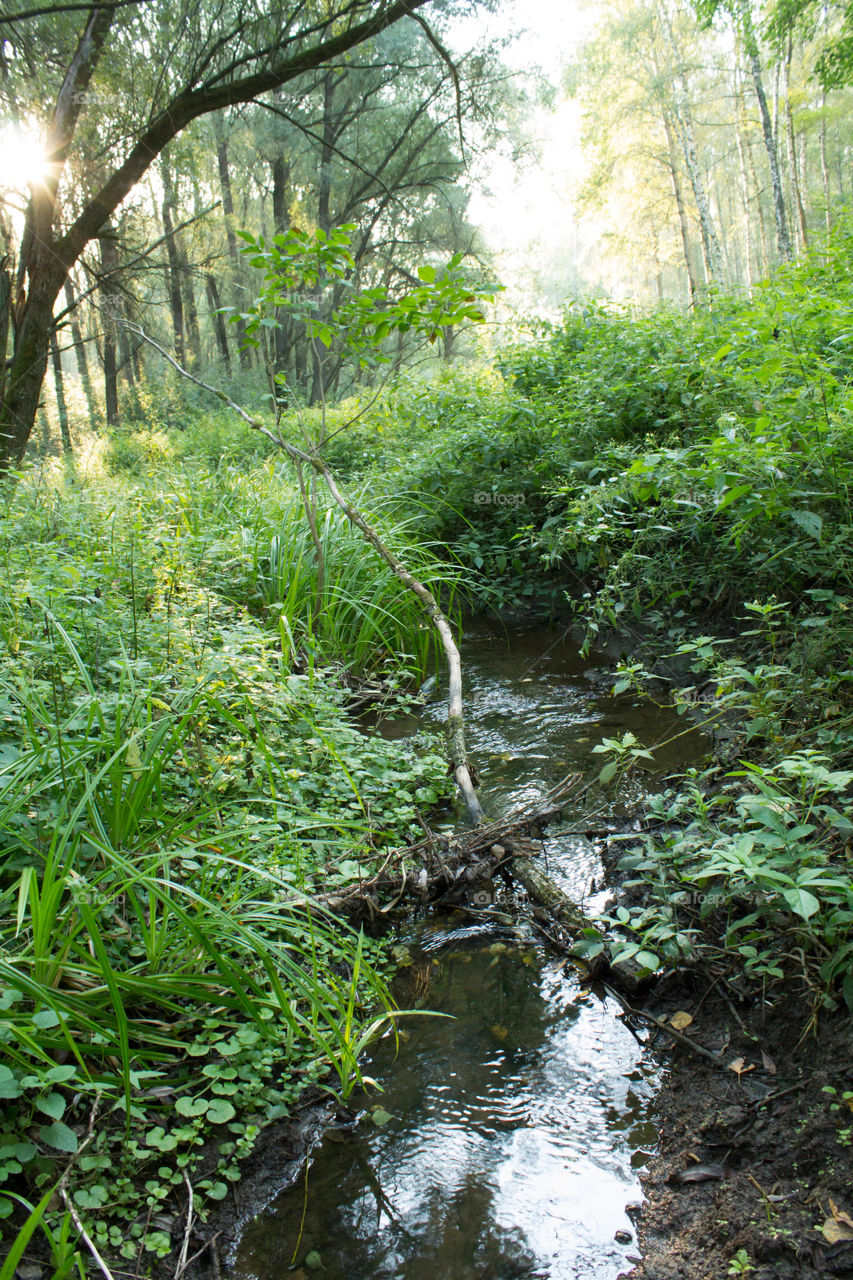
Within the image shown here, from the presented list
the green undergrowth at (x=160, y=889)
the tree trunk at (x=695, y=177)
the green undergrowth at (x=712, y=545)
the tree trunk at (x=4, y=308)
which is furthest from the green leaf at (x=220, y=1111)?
the tree trunk at (x=695, y=177)

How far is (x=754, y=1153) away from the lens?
150 cm

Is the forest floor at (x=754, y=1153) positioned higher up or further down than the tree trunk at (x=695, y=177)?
further down

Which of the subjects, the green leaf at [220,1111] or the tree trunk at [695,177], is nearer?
the green leaf at [220,1111]

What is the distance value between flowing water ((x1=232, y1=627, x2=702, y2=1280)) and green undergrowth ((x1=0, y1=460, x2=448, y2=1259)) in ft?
0.50

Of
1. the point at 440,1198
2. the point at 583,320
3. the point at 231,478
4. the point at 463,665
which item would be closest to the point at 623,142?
the point at 583,320

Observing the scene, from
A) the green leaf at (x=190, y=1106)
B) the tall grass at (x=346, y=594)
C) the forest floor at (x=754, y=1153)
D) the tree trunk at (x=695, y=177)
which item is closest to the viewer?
the forest floor at (x=754, y=1153)

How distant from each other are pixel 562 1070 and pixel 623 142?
2808 cm

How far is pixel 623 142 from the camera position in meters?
23.2

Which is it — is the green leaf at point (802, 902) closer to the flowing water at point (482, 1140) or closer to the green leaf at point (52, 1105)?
the flowing water at point (482, 1140)

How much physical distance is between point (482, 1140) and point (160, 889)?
99 cm

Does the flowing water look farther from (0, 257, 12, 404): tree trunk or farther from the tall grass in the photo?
(0, 257, 12, 404): tree trunk

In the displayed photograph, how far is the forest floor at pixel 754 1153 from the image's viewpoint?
1298mm

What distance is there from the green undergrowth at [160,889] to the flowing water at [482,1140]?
15cm

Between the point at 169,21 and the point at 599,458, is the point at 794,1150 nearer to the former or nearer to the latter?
the point at 599,458
